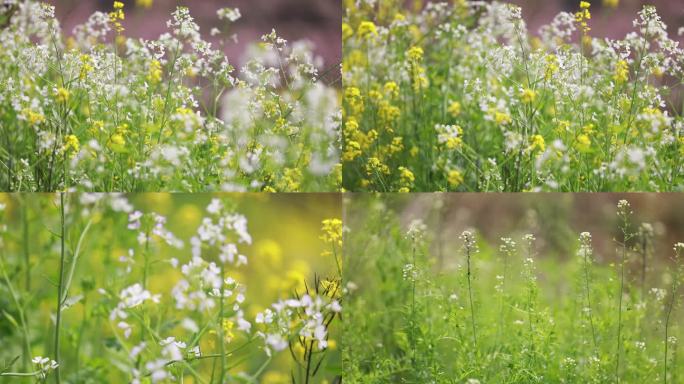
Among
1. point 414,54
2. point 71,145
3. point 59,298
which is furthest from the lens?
point 414,54

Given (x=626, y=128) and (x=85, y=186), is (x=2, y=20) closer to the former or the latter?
(x=85, y=186)

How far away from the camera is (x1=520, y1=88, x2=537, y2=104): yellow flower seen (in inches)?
112

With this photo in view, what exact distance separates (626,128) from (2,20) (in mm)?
2106

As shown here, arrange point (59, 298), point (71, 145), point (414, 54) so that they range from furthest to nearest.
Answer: point (414, 54) < point (71, 145) < point (59, 298)

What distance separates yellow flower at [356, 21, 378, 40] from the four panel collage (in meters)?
0.01

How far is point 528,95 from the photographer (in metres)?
2.84

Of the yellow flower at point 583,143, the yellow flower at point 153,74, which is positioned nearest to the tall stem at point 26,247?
the yellow flower at point 153,74

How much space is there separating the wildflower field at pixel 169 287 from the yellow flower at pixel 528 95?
0.72 meters

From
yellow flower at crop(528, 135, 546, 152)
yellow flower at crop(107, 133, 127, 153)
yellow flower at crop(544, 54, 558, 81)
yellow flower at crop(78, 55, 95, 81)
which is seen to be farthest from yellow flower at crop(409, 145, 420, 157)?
yellow flower at crop(78, 55, 95, 81)

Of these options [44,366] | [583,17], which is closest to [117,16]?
[44,366]

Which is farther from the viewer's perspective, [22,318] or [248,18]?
[248,18]

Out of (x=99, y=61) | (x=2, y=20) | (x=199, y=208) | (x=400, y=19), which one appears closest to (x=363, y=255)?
(x=199, y=208)

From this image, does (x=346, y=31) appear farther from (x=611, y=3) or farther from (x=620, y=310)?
(x=620, y=310)

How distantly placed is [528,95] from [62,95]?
154cm
